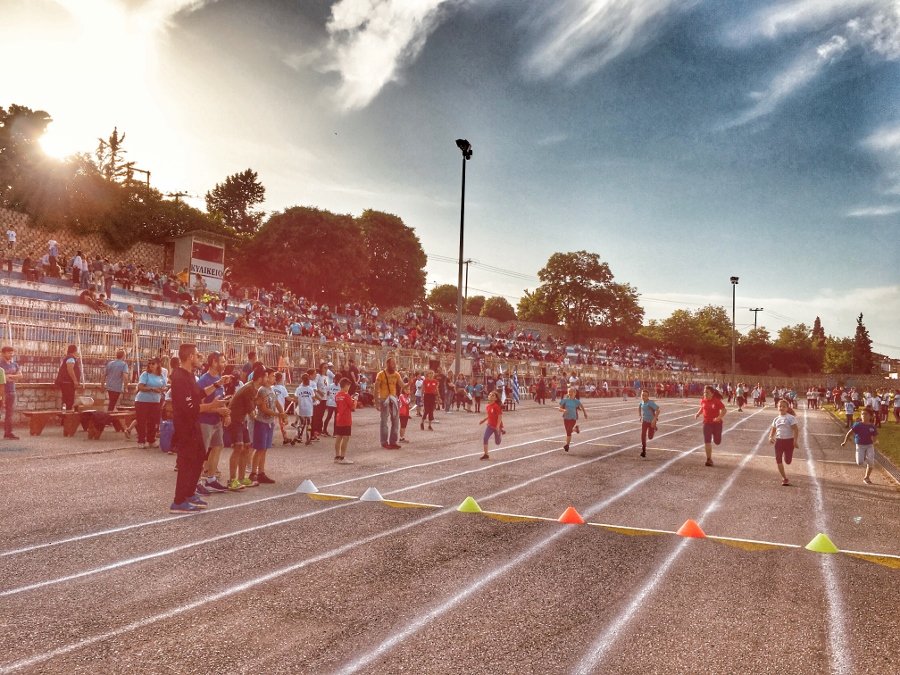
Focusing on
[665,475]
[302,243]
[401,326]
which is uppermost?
[302,243]

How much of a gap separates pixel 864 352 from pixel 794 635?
14681cm

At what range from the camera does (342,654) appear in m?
4.37

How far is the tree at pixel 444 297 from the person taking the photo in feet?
351

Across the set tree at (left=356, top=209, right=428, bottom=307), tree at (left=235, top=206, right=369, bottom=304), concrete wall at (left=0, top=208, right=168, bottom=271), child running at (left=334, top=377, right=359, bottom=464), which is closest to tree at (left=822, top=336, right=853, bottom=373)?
tree at (left=356, top=209, right=428, bottom=307)

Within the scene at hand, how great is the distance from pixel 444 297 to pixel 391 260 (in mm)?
43785

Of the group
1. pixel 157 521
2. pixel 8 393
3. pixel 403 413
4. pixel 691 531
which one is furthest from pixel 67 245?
pixel 691 531

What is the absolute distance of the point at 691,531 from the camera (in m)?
8.08

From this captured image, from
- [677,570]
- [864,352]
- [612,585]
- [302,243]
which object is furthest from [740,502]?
[864,352]

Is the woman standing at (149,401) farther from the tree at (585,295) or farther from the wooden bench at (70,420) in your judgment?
the tree at (585,295)

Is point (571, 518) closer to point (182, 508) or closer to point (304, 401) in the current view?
point (182, 508)

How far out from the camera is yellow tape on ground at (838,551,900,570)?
7156 millimetres

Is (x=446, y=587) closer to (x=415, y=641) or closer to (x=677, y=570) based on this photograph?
(x=415, y=641)

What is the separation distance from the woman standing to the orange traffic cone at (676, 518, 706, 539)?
10855 millimetres

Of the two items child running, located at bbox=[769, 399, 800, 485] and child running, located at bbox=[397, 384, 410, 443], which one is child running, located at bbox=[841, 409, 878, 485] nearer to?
child running, located at bbox=[769, 399, 800, 485]
